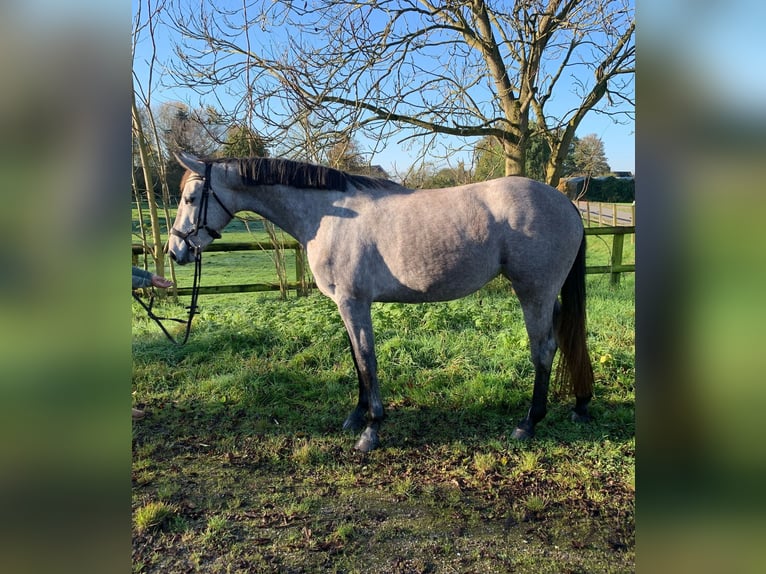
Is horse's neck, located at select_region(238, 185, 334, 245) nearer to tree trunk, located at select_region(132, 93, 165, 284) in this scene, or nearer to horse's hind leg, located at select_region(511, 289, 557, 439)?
horse's hind leg, located at select_region(511, 289, 557, 439)

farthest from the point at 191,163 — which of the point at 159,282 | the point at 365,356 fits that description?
the point at 365,356

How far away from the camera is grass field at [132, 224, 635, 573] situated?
7.15 ft

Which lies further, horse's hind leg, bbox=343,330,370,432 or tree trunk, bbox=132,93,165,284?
tree trunk, bbox=132,93,165,284

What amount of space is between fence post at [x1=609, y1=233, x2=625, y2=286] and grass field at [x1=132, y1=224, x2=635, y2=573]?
8.02 feet

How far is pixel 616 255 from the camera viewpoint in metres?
7.44

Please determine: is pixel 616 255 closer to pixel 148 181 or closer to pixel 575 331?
pixel 575 331

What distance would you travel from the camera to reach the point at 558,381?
3.49m

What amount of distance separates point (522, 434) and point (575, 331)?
0.82 m

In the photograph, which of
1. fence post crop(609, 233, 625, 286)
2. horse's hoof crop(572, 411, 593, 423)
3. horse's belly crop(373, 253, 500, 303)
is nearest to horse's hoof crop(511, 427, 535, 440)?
horse's hoof crop(572, 411, 593, 423)

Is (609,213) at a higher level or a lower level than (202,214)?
higher

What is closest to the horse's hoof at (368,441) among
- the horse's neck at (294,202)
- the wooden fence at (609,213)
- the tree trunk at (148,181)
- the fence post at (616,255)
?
the horse's neck at (294,202)
